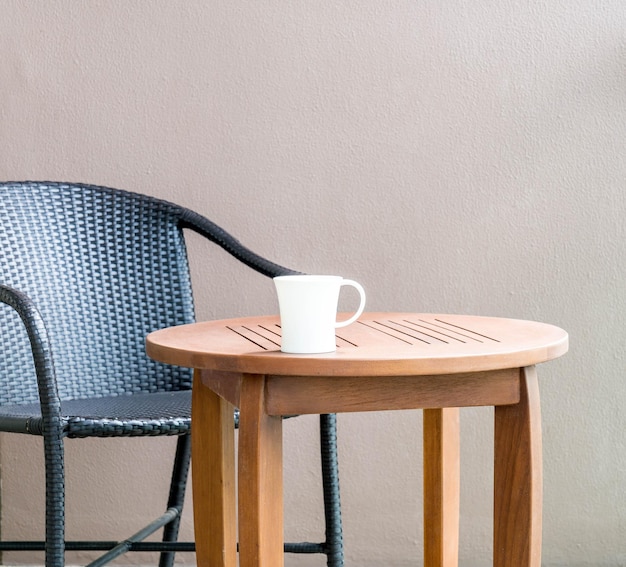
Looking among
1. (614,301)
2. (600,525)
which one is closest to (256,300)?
(614,301)

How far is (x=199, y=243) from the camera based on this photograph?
1.91 metres

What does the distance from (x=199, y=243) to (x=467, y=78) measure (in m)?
0.72

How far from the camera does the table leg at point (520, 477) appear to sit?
3.12 feet

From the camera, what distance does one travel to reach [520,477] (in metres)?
0.96

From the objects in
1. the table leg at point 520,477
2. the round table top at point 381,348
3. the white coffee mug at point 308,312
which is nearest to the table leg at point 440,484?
the round table top at point 381,348

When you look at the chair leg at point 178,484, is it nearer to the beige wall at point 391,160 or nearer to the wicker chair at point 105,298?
the wicker chair at point 105,298

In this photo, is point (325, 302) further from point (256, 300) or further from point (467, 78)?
point (467, 78)

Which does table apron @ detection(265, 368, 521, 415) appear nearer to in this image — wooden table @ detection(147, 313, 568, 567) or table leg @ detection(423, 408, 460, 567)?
wooden table @ detection(147, 313, 568, 567)

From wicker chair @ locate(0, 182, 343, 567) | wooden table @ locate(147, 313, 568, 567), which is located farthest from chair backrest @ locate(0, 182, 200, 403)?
wooden table @ locate(147, 313, 568, 567)

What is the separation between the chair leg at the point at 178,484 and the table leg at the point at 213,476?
390mm

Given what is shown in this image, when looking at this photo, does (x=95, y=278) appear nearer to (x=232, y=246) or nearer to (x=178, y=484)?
(x=232, y=246)

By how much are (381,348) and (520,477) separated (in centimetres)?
22

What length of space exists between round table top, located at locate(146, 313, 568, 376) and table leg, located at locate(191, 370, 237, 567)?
0.38 feet

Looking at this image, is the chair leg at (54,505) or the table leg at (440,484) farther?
the table leg at (440,484)
